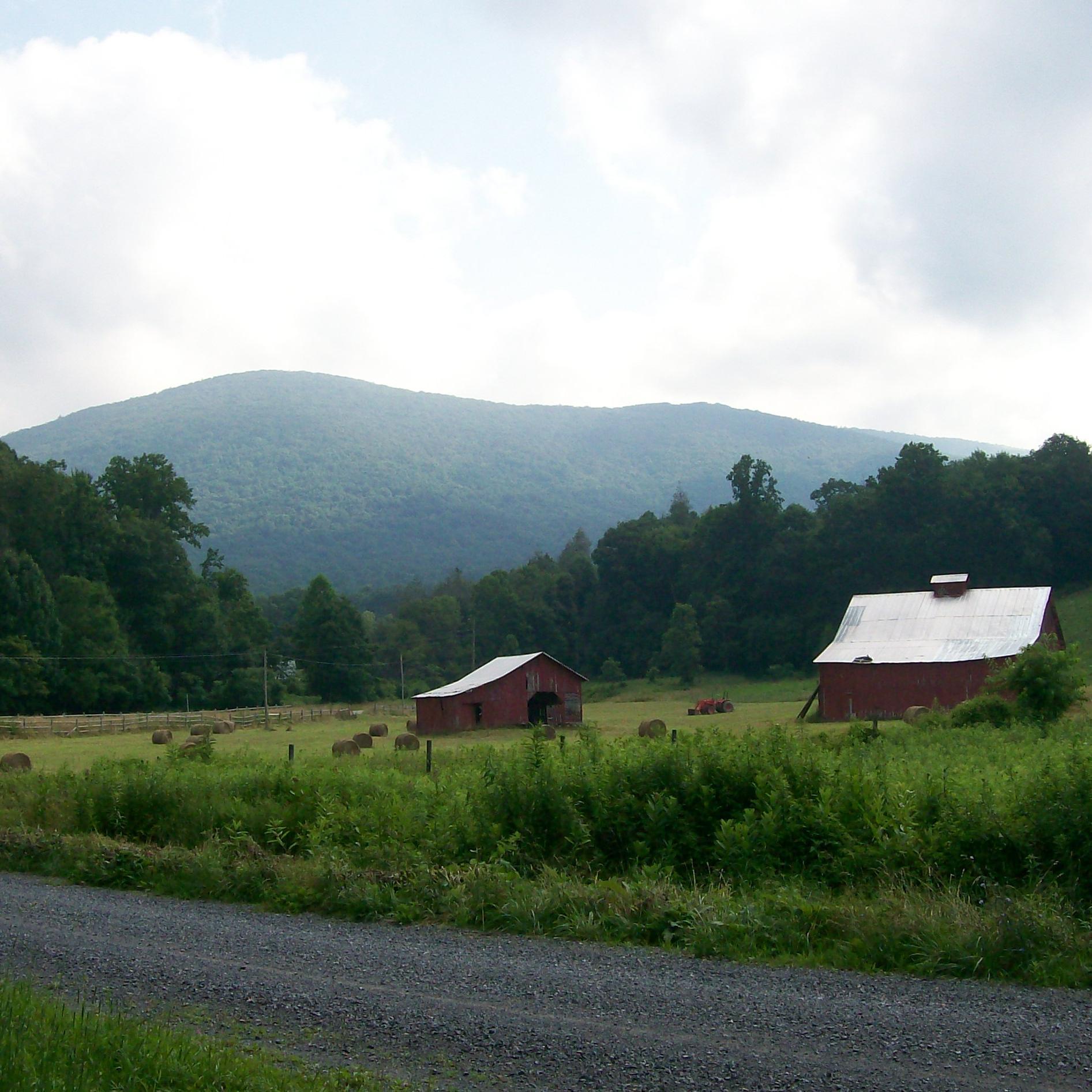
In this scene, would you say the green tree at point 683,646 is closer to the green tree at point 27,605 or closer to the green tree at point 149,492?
→ the green tree at point 149,492

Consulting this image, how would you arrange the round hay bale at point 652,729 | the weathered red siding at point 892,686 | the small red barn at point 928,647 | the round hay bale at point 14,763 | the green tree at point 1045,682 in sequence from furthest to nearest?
the small red barn at point 928,647 → the weathered red siding at point 892,686 → the round hay bale at point 652,729 → the green tree at point 1045,682 → the round hay bale at point 14,763

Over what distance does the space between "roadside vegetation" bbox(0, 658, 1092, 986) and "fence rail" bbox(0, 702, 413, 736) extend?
123ft

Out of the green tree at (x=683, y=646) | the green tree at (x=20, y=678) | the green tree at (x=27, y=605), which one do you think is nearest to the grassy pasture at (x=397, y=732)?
the green tree at (x=683, y=646)

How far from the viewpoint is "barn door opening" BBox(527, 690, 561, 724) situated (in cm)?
4994

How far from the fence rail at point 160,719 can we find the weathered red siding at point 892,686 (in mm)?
27842

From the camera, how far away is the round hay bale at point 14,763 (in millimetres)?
23797

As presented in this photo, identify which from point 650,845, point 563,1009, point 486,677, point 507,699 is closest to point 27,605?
point 486,677

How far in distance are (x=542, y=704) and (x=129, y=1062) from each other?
4562 cm

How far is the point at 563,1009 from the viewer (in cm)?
681

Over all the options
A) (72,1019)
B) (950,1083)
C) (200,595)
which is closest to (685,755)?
(950,1083)

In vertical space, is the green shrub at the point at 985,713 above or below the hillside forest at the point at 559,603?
below

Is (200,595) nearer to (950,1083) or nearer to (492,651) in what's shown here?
(492,651)

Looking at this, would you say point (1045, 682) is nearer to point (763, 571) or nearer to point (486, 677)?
point (486, 677)

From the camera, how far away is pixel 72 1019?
5965 mm
